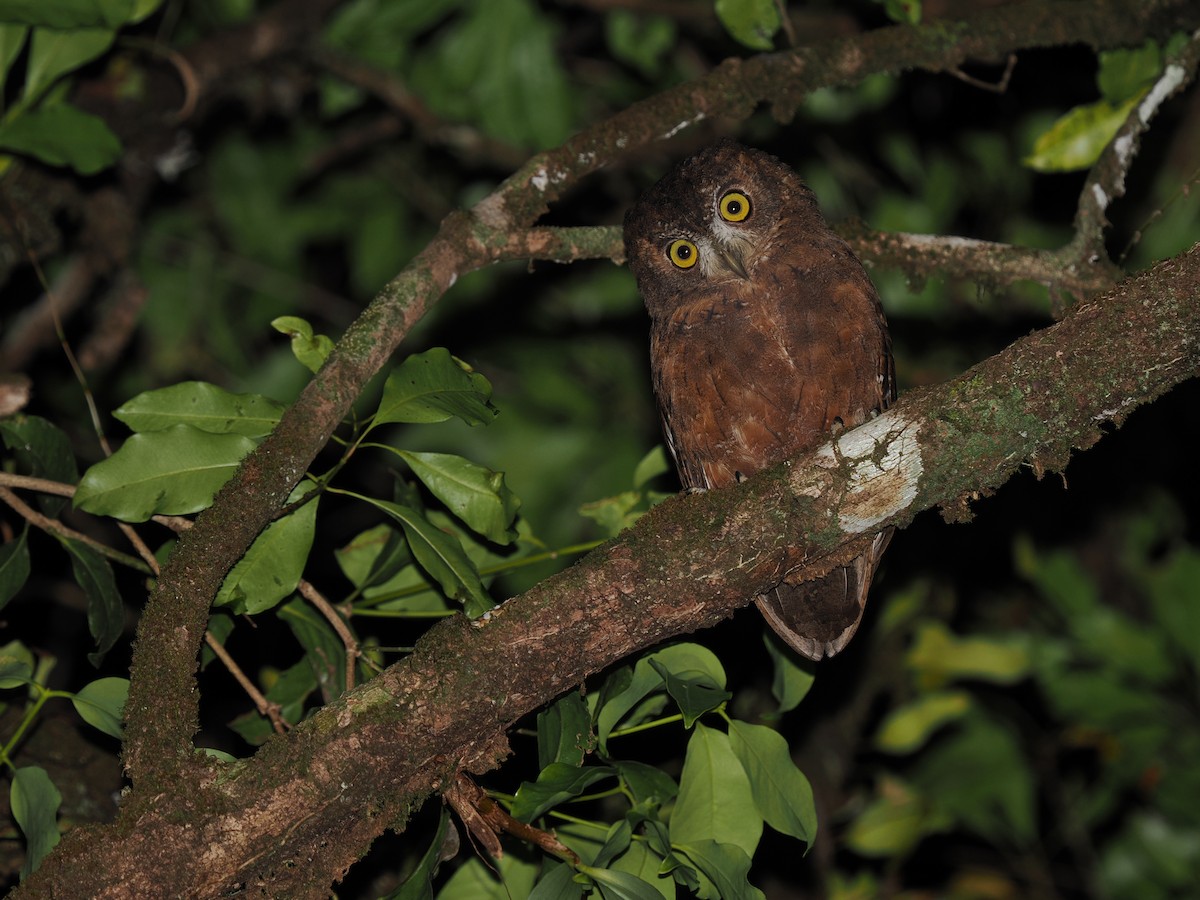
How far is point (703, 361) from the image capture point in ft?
11.9

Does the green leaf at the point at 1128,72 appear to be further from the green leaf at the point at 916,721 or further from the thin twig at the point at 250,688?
the thin twig at the point at 250,688

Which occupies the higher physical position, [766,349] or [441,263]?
[441,263]

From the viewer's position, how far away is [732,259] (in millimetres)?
3832

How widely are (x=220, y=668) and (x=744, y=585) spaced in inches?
109

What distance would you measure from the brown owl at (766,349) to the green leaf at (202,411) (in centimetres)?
143

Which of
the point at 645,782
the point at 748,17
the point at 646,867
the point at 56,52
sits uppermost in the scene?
the point at 56,52

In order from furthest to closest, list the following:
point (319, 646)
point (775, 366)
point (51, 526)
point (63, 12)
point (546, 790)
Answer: point (63, 12)
point (775, 366)
point (319, 646)
point (51, 526)
point (546, 790)

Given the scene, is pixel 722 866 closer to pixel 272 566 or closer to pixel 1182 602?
pixel 272 566

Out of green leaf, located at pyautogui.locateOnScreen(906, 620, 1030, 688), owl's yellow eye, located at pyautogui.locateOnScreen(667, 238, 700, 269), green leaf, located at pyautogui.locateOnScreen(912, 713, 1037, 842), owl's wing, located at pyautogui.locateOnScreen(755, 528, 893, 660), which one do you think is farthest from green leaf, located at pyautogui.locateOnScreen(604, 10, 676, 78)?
green leaf, located at pyautogui.locateOnScreen(912, 713, 1037, 842)

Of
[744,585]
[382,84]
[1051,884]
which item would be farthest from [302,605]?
[1051,884]

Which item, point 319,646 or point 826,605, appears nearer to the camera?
point 319,646

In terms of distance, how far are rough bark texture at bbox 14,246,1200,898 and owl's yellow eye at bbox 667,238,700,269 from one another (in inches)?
52.2

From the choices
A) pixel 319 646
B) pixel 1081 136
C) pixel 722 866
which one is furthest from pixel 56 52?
pixel 1081 136

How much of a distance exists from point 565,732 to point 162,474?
115cm
